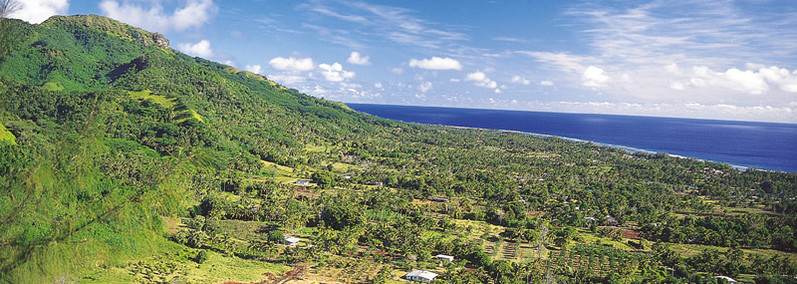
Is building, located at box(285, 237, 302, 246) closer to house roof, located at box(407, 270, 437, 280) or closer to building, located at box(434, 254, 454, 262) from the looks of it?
house roof, located at box(407, 270, 437, 280)

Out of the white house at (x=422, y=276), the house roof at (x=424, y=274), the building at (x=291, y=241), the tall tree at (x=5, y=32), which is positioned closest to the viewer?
the tall tree at (x=5, y=32)

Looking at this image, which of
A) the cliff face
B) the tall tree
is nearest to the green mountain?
the tall tree

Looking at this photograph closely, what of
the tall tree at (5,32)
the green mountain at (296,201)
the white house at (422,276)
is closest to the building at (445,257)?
the green mountain at (296,201)

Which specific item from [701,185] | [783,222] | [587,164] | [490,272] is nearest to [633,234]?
[783,222]

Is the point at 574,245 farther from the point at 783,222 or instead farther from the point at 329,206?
the point at 783,222

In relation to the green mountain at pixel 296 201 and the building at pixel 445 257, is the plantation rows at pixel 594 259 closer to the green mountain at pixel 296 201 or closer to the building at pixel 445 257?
the green mountain at pixel 296 201
